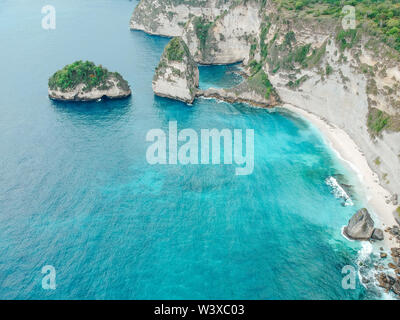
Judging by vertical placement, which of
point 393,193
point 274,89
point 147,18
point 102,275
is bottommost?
point 102,275

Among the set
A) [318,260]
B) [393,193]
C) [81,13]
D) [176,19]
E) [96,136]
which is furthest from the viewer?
[81,13]

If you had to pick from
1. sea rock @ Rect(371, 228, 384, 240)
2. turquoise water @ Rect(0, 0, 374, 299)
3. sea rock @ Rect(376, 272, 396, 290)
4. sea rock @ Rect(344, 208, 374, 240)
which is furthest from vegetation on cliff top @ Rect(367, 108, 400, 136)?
sea rock @ Rect(376, 272, 396, 290)

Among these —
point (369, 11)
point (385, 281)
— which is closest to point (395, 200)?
point (385, 281)

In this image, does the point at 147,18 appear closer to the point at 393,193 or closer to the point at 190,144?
the point at 190,144

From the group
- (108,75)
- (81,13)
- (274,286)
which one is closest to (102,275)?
(274,286)

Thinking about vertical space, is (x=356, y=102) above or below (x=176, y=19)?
below

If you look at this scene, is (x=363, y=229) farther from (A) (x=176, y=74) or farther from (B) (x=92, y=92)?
(B) (x=92, y=92)
